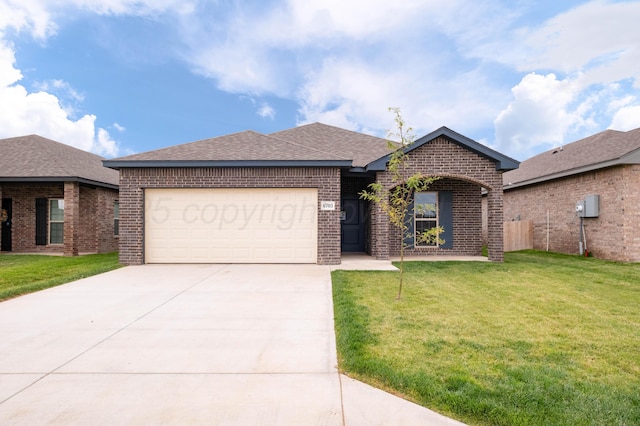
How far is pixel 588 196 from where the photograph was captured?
13.3 metres

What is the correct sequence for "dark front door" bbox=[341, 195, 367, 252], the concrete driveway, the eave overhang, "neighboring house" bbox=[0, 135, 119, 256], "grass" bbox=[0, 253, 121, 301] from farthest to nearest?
"neighboring house" bbox=[0, 135, 119, 256], "dark front door" bbox=[341, 195, 367, 252], the eave overhang, "grass" bbox=[0, 253, 121, 301], the concrete driveway

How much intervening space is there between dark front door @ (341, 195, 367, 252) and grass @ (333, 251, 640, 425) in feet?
21.7

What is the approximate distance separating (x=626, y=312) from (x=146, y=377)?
7271mm

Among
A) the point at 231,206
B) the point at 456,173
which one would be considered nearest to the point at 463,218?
the point at 456,173

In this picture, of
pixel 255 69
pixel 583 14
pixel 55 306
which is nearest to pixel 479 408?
pixel 55 306

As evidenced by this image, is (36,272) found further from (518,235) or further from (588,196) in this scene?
(518,235)

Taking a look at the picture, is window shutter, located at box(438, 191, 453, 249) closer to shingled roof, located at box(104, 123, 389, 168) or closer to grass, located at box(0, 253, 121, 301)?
shingled roof, located at box(104, 123, 389, 168)

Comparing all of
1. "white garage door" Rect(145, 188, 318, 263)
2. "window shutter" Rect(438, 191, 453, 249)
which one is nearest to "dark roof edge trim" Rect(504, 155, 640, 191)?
"window shutter" Rect(438, 191, 453, 249)

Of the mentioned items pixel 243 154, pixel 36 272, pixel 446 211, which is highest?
pixel 243 154

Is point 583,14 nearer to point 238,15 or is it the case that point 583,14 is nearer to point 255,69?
point 238,15

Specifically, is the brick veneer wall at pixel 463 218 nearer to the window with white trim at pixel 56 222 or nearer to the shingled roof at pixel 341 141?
the shingled roof at pixel 341 141

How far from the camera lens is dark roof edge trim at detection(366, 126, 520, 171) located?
11.6m

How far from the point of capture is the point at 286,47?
18734 mm

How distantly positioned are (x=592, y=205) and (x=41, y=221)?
23.0 meters
